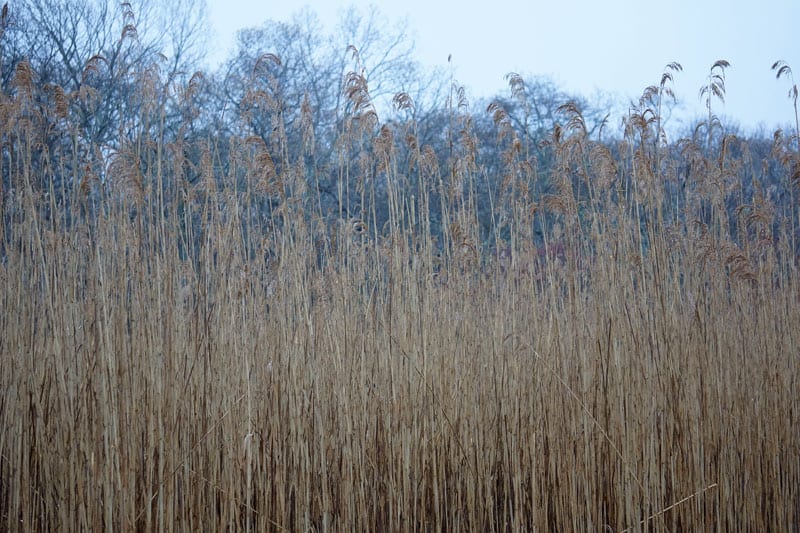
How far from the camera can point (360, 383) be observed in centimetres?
261

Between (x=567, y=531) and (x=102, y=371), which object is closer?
(x=102, y=371)

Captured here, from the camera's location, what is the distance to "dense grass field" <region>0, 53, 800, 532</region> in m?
2.16

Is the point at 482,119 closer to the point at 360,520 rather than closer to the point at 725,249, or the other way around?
the point at 725,249

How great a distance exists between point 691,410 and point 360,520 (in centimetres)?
131

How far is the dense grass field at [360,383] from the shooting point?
2162mm

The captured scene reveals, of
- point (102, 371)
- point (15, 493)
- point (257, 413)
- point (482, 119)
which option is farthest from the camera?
point (482, 119)

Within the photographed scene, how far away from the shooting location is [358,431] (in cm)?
246

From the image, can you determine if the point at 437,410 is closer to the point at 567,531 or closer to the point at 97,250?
the point at 567,531

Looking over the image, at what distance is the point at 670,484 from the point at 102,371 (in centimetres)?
210

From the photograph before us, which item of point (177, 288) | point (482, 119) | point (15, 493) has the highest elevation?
point (482, 119)

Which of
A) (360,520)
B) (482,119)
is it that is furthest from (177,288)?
(482,119)

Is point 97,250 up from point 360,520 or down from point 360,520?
up

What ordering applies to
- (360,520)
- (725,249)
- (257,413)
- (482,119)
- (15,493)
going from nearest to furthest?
(15,493) → (360,520) → (257,413) → (725,249) → (482,119)

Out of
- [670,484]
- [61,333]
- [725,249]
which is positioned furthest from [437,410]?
[725,249]
